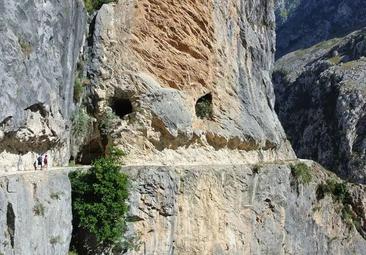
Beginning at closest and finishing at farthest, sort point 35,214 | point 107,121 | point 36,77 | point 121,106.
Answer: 1. point 35,214
2. point 36,77
3. point 107,121
4. point 121,106

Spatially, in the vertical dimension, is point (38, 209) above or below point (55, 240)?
above

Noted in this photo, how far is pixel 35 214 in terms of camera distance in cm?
1912

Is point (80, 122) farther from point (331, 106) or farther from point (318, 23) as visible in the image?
point (318, 23)

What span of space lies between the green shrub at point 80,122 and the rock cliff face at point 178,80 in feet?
2.57

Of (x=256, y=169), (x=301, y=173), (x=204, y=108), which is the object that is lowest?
(x=301, y=173)

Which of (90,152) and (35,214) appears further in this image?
(90,152)

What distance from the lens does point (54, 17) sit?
2245 centimetres

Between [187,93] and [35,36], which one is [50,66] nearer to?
[35,36]

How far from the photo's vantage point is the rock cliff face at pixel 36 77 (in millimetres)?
19188

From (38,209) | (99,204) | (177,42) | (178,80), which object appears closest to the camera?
(38,209)

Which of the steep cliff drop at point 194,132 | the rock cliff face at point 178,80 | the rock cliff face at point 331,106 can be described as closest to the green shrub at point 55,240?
the steep cliff drop at point 194,132

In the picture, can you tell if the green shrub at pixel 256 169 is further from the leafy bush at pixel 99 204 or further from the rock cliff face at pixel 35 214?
the rock cliff face at pixel 35 214

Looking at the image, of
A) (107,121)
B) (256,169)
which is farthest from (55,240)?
(256,169)

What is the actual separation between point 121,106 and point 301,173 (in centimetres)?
1373
